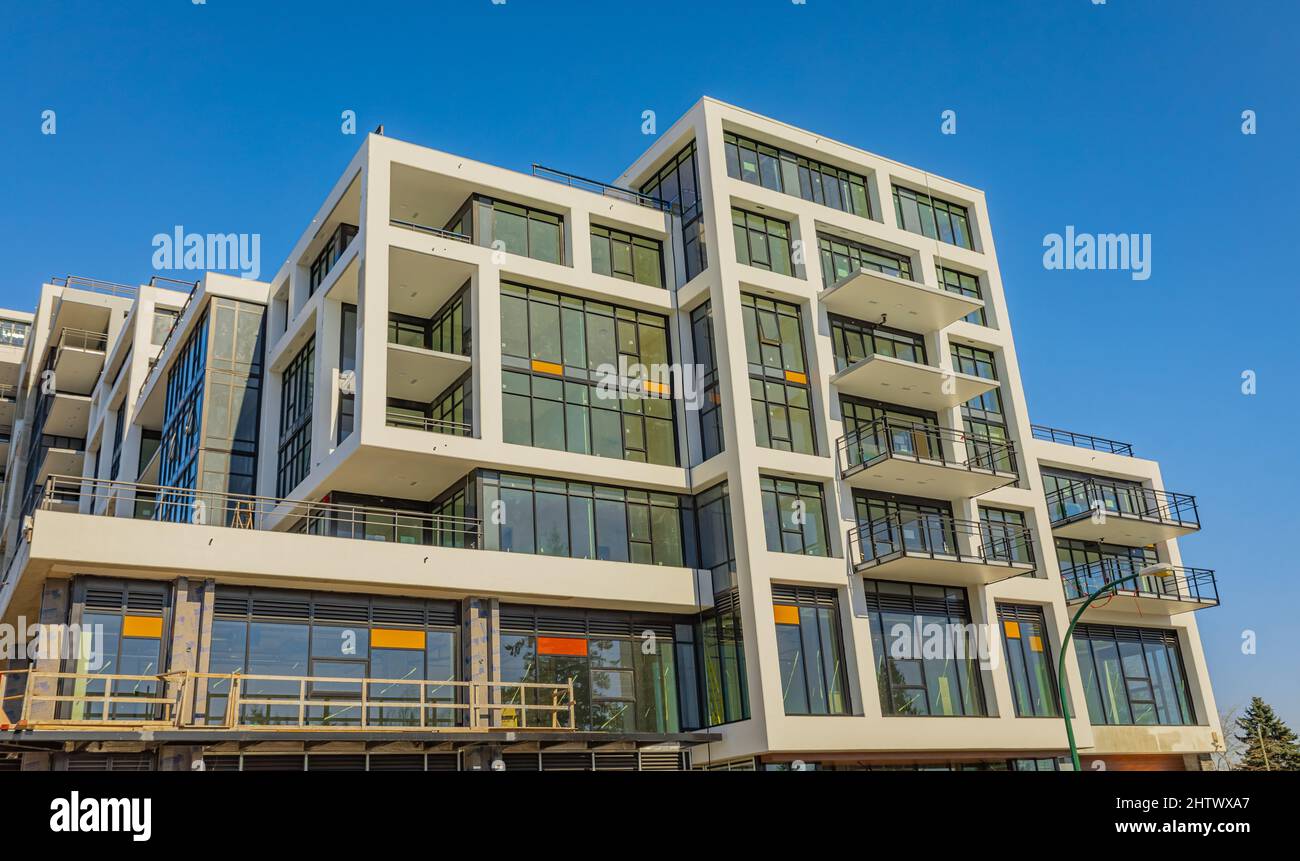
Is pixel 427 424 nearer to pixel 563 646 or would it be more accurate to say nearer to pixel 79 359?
pixel 563 646

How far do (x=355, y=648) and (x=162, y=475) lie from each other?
810 inches

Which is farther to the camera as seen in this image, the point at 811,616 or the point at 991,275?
the point at 991,275

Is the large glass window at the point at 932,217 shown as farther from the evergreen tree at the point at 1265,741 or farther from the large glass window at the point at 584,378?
the evergreen tree at the point at 1265,741

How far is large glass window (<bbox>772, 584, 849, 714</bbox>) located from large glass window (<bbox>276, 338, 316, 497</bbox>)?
14.4 metres

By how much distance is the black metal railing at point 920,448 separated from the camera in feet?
102

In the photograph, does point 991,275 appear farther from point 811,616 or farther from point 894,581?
point 811,616

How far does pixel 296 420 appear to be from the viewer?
111 feet

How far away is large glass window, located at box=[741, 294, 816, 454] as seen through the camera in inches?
1203

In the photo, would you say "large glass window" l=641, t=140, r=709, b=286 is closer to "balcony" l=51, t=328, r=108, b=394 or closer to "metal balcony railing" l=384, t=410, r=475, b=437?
"metal balcony railing" l=384, t=410, r=475, b=437

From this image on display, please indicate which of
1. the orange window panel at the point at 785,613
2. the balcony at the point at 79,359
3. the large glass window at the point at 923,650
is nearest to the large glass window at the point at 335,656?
the orange window panel at the point at 785,613

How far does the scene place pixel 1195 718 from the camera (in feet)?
124

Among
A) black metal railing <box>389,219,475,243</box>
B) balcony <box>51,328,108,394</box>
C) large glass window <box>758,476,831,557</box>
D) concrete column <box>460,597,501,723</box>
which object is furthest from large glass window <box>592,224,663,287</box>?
balcony <box>51,328,108,394</box>

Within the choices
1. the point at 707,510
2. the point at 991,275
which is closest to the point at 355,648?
the point at 707,510
